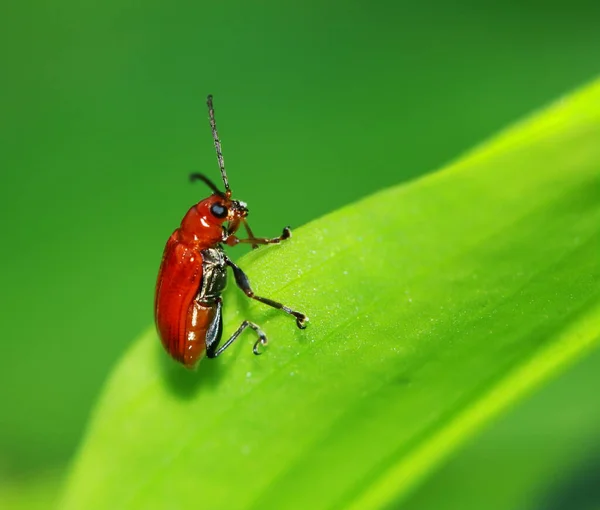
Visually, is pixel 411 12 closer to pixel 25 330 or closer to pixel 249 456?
pixel 25 330

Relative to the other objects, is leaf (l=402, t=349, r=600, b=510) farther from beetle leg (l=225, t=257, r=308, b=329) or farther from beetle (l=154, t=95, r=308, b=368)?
beetle leg (l=225, t=257, r=308, b=329)

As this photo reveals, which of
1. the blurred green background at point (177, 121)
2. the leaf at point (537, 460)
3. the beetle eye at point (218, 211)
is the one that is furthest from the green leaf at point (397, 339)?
the blurred green background at point (177, 121)

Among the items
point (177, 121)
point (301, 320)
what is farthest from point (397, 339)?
point (177, 121)

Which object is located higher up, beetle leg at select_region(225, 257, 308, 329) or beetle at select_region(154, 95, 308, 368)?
beetle leg at select_region(225, 257, 308, 329)

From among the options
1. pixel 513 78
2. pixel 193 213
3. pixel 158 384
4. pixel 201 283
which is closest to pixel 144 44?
pixel 193 213

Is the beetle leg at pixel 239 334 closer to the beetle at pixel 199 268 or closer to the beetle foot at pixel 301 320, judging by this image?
the beetle foot at pixel 301 320

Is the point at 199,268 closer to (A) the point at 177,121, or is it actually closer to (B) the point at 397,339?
(A) the point at 177,121

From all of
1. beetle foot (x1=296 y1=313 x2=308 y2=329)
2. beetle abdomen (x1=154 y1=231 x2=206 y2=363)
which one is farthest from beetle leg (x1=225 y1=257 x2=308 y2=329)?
beetle abdomen (x1=154 y1=231 x2=206 y2=363)
